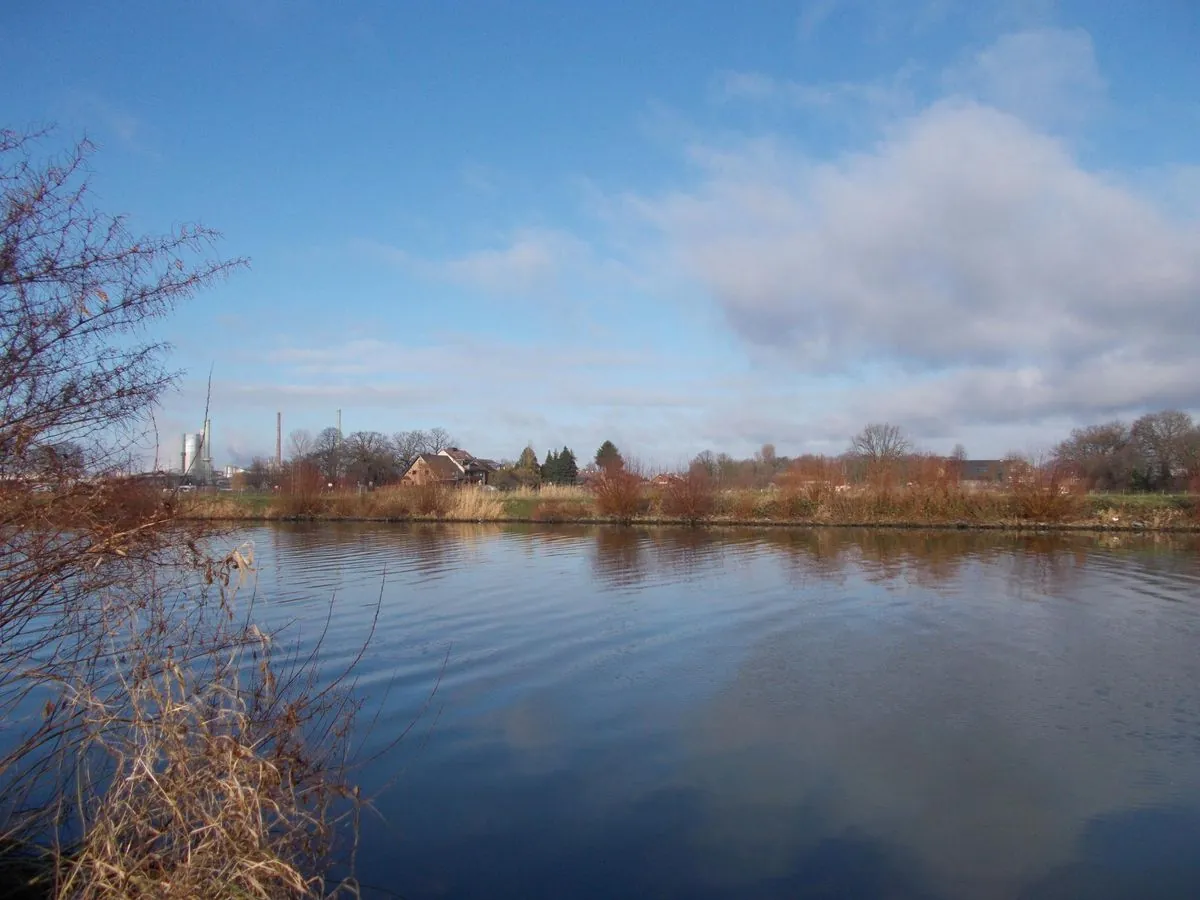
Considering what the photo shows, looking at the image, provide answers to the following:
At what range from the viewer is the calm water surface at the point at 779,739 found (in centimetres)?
541

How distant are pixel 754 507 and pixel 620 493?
19.6 ft

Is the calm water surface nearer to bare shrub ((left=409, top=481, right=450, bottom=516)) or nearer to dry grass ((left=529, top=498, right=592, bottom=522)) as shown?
dry grass ((left=529, top=498, right=592, bottom=522))

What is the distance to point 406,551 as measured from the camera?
81.0ft

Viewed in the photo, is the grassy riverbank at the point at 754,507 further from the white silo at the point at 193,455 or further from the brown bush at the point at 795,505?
the white silo at the point at 193,455

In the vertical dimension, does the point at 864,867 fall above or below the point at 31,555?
below

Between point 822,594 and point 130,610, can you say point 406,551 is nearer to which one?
point 822,594

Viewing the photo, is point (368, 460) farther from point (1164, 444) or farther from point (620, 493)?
point (1164, 444)

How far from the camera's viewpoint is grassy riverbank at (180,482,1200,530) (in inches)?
1316

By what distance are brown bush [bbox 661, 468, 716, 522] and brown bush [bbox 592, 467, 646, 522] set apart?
1.32 metres

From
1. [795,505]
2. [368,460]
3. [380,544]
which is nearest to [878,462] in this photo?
[795,505]

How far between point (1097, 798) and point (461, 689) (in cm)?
606

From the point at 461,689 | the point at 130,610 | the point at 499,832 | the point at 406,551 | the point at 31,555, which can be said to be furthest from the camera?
the point at 406,551

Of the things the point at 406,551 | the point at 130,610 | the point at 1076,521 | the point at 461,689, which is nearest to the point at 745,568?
the point at 406,551

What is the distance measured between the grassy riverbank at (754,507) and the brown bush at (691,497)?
44 mm
